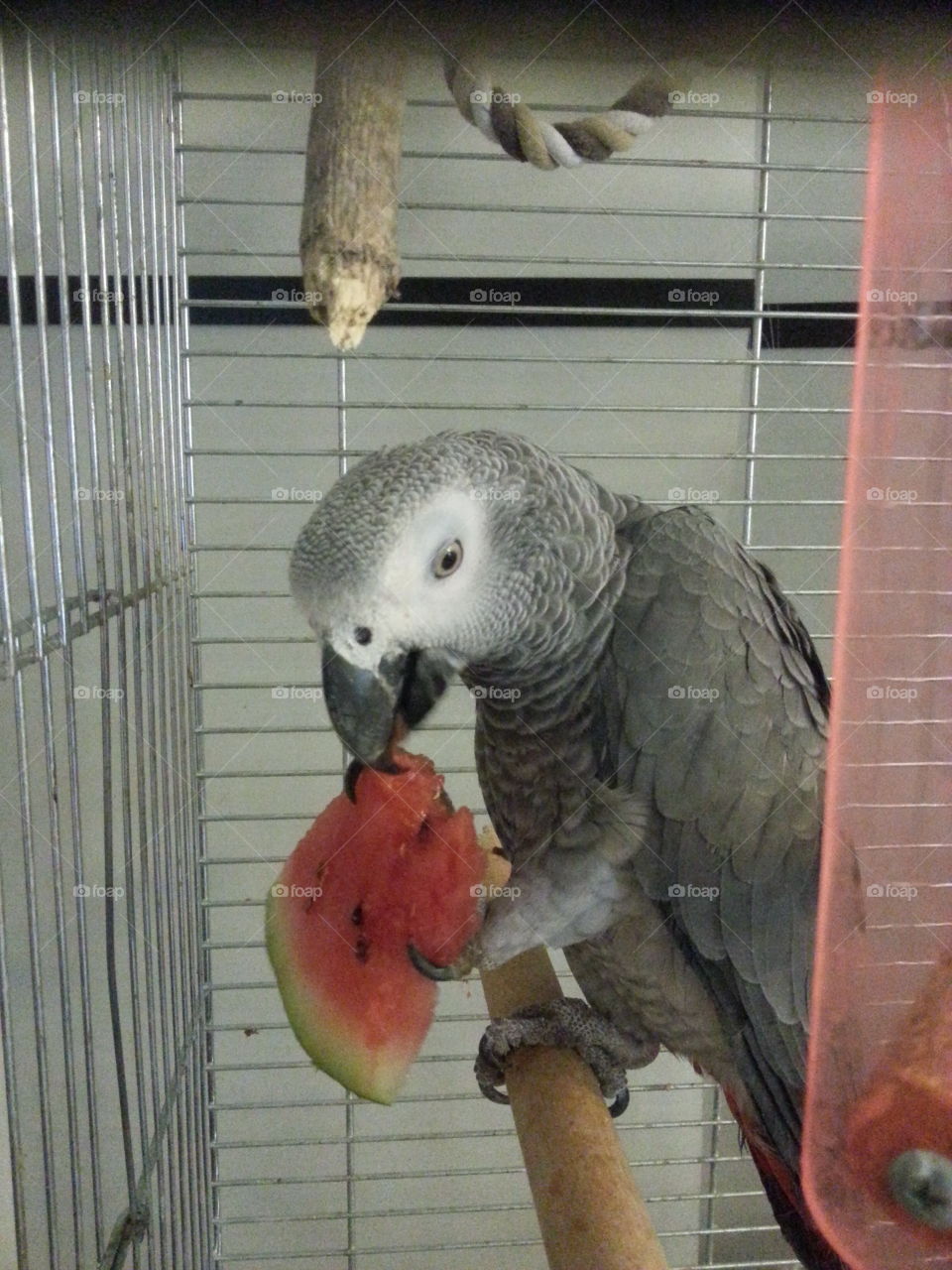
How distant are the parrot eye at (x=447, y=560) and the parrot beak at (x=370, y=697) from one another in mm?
72

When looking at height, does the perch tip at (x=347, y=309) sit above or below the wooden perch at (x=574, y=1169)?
above

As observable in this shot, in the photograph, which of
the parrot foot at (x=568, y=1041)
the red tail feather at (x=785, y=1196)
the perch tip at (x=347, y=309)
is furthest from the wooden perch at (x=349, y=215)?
the red tail feather at (x=785, y=1196)

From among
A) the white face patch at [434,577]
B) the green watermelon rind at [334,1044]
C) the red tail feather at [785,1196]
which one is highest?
the white face patch at [434,577]

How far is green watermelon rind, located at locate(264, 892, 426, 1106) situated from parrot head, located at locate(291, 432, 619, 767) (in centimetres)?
38

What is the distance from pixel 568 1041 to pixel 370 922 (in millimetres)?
304

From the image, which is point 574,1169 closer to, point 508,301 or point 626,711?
point 626,711

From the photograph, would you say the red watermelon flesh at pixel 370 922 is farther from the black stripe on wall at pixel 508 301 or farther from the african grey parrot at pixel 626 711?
the black stripe on wall at pixel 508 301

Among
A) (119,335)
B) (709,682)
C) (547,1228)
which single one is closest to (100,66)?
(119,335)

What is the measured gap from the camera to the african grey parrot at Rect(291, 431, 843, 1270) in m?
0.70

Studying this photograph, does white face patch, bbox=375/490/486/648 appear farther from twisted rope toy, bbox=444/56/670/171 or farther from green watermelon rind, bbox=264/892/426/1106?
green watermelon rind, bbox=264/892/426/1106

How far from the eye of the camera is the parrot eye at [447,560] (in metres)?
0.69

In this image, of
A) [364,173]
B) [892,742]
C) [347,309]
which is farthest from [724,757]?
[364,173]

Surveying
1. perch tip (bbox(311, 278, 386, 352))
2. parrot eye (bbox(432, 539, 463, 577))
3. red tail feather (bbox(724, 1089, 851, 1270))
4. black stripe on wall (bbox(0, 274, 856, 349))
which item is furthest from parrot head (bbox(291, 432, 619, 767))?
red tail feather (bbox(724, 1089, 851, 1270))

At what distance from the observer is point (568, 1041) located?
1.03 metres
